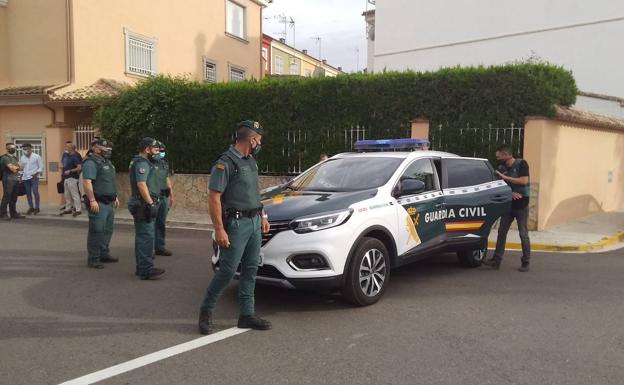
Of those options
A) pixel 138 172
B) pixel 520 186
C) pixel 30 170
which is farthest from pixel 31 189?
pixel 520 186

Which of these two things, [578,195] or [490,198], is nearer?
[490,198]

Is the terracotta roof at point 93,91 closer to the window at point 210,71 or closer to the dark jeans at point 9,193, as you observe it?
the dark jeans at point 9,193

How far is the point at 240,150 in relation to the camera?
4320 mm

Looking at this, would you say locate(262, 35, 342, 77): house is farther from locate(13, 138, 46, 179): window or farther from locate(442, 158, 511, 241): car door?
locate(442, 158, 511, 241): car door

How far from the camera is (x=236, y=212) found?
423 centimetres

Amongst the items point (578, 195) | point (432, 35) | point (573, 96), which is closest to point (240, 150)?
point (573, 96)

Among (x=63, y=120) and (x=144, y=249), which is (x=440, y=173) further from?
(x=63, y=120)

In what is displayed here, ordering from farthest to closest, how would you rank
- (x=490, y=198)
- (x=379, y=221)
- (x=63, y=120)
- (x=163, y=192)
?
(x=63, y=120) → (x=163, y=192) → (x=490, y=198) → (x=379, y=221)

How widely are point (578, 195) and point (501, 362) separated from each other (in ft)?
32.6

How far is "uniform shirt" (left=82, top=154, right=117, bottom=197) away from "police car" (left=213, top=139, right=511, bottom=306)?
269cm

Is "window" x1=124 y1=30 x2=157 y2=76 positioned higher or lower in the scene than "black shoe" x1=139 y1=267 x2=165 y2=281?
higher

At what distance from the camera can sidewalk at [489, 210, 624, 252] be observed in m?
8.94

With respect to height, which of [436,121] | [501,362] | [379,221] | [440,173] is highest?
[436,121]

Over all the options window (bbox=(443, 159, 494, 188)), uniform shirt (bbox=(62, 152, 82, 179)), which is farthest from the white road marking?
uniform shirt (bbox=(62, 152, 82, 179))
